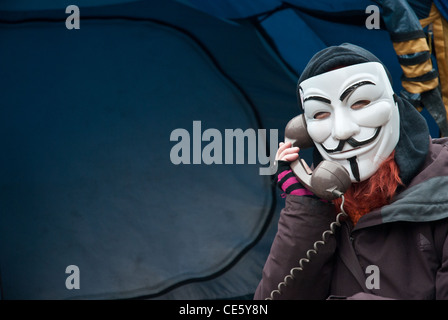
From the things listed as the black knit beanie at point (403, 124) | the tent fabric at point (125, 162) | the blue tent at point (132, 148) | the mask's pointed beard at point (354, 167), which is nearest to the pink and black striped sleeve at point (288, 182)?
the mask's pointed beard at point (354, 167)

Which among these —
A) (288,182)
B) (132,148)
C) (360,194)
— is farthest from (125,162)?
(360,194)

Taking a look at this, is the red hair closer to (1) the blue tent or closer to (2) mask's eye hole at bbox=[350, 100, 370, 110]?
(2) mask's eye hole at bbox=[350, 100, 370, 110]

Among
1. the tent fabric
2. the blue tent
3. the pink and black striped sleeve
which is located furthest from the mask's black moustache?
the tent fabric

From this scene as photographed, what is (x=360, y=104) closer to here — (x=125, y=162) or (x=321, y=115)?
(x=321, y=115)

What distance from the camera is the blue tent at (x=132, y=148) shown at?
2.58 metres

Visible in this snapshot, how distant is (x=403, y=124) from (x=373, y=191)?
17cm

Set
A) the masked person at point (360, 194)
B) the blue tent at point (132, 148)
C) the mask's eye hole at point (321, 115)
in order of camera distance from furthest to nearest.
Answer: the blue tent at point (132, 148) → the mask's eye hole at point (321, 115) → the masked person at point (360, 194)

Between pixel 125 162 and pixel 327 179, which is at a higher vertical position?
pixel 125 162

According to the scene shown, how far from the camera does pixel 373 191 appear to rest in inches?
53.0

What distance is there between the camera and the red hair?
134 cm

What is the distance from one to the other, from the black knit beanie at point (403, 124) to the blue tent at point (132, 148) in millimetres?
1103

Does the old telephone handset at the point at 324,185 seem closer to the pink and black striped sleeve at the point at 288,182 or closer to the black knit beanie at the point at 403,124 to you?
the pink and black striped sleeve at the point at 288,182
